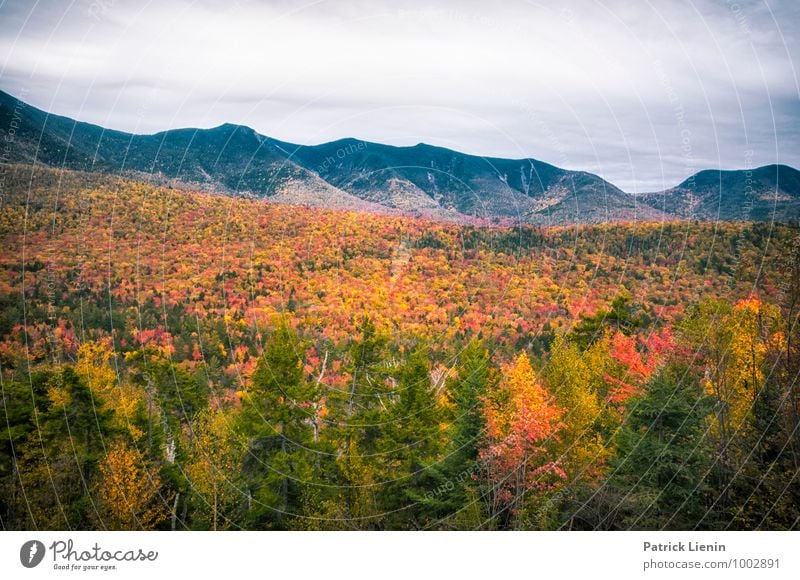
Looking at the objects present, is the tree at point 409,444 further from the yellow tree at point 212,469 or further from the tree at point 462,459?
the yellow tree at point 212,469

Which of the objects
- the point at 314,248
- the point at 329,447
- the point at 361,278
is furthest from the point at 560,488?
the point at 314,248

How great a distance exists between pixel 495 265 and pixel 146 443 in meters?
24.7

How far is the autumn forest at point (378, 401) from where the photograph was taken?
39.1 feet

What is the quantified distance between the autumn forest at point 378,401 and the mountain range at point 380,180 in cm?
847

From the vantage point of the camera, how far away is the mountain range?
43.4 metres

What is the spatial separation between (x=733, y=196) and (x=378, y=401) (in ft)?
108

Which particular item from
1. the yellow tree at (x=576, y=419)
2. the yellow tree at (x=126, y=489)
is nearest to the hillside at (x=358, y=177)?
the yellow tree at (x=576, y=419)

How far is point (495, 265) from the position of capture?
1430 inches

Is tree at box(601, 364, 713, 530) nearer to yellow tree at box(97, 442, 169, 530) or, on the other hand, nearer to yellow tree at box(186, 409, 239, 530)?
yellow tree at box(186, 409, 239, 530)

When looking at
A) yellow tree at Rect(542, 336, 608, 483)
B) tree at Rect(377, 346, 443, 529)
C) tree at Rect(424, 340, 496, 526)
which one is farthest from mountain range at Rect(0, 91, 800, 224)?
tree at Rect(424, 340, 496, 526)

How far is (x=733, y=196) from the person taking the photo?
37.4 metres

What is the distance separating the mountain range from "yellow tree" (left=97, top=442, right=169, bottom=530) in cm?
2478

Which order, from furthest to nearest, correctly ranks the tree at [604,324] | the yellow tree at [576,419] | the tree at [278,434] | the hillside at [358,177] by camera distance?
1. the hillside at [358,177]
2. the tree at [604,324]
3. the tree at [278,434]
4. the yellow tree at [576,419]
